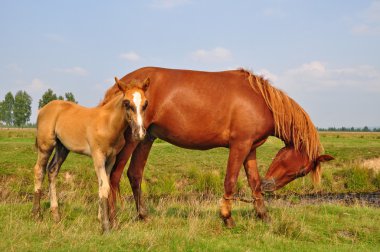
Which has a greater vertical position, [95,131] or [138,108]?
[138,108]

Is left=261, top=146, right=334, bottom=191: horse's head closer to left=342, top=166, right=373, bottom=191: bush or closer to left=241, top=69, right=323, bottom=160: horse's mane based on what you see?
left=241, top=69, right=323, bottom=160: horse's mane

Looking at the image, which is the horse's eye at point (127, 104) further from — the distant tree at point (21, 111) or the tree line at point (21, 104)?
the distant tree at point (21, 111)

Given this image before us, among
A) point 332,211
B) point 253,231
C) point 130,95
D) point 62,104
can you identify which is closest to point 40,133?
point 62,104

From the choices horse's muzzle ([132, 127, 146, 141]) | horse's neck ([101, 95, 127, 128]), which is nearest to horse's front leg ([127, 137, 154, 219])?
horse's neck ([101, 95, 127, 128])

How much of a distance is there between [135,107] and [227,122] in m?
1.87

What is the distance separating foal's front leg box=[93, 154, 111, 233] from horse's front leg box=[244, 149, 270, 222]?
106 inches

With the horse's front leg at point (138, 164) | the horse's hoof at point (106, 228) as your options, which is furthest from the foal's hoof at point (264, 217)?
the horse's hoof at point (106, 228)

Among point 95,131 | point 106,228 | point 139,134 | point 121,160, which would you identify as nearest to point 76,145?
point 95,131

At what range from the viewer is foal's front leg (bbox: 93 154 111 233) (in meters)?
5.26

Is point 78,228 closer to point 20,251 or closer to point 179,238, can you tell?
point 20,251

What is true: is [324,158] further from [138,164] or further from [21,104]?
[21,104]

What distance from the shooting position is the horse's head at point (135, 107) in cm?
460

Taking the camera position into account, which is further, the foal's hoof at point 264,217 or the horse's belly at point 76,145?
the foal's hoof at point 264,217

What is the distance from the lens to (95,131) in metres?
5.42
